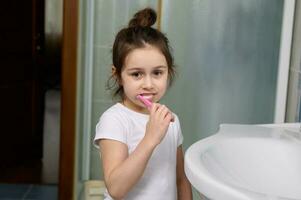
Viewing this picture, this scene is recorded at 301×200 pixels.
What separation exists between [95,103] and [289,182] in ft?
3.30

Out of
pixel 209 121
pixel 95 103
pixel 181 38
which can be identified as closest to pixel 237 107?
pixel 209 121

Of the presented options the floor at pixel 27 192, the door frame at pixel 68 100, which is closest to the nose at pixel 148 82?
the door frame at pixel 68 100

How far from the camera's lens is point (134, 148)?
826 millimetres

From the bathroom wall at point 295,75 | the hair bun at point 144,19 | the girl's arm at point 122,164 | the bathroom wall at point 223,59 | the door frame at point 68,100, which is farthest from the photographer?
the door frame at point 68,100

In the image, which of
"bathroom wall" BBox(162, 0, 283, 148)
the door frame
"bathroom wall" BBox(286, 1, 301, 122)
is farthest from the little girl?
the door frame

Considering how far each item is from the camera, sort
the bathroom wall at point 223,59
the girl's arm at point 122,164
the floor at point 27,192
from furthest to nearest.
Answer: the floor at point 27,192 < the bathroom wall at point 223,59 < the girl's arm at point 122,164

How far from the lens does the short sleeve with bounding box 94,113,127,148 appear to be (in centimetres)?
80

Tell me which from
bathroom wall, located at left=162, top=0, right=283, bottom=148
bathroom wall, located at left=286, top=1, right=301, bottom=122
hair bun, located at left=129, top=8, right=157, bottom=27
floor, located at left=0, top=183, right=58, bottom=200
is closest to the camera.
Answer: hair bun, located at left=129, top=8, right=157, bottom=27

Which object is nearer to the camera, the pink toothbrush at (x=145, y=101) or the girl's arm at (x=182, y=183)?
the pink toothbrush at (x=145, y=101)

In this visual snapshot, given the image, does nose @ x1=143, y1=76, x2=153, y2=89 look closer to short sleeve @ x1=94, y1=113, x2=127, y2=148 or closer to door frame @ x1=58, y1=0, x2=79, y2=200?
short sleeve @ x1=94, y1=113, x2=127, y2=148

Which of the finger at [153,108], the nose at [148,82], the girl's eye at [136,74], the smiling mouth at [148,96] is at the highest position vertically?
the girl's eye at [136,74]

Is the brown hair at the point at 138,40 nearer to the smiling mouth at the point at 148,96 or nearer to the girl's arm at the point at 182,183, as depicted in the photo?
the smiling mouth at the point at 148,96

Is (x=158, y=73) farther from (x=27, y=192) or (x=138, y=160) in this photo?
(x=27, y=192)

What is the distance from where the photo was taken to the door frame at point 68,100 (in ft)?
5.43
